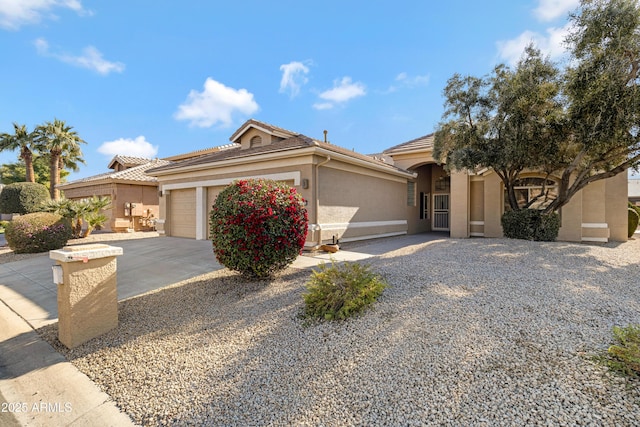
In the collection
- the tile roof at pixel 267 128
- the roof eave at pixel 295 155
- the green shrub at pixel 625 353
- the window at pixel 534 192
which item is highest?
the tile roof at pixel 267 128

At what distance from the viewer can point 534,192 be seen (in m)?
14.1

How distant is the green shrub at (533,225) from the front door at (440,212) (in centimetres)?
741

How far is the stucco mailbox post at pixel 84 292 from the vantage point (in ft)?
14.8

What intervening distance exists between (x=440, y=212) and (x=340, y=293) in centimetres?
1626

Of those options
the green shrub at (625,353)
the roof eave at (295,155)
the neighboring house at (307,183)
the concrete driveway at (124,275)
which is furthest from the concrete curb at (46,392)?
the roof eave at (295,155)

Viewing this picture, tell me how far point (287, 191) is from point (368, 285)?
114 inches

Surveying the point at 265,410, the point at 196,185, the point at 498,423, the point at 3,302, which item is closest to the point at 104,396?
the point at 265,410

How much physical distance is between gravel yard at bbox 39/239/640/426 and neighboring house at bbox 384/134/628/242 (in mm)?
8488

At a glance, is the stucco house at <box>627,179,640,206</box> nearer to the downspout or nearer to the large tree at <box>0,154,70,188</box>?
the downspout

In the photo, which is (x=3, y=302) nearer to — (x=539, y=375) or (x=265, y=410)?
(x=265, y=410)

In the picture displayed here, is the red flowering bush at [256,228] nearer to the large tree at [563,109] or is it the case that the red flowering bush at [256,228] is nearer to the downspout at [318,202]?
the downspout at [318,202]

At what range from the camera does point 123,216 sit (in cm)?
1939

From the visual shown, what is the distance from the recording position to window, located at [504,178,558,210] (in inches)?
534

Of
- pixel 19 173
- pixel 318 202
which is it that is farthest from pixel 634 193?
pixel 19 173
